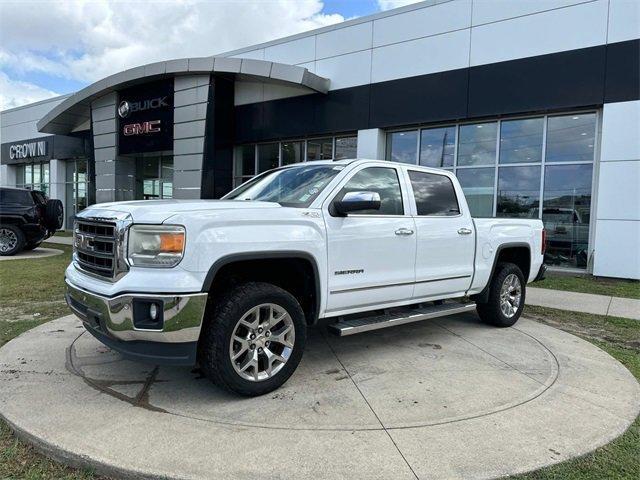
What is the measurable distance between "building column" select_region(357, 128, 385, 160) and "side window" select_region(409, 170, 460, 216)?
863cm

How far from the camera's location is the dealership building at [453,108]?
10742 mm

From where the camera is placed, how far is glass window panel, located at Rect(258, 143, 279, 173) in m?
17.3

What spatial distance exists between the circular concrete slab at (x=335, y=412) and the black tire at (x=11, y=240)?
31.6 feet

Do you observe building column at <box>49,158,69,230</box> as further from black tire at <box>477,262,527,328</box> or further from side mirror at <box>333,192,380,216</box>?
side mirror at <box>333,192,380,216</box>

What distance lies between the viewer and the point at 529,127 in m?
12.1

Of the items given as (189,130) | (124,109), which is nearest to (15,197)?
(189,130)

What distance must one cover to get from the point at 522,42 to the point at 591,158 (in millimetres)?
3256

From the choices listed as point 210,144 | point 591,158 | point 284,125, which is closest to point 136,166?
point 210,144

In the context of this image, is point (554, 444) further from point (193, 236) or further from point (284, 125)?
point (284, 125)

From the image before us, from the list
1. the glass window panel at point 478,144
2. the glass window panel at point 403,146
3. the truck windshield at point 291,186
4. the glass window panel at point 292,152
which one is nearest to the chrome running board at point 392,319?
the truck windshield at point 291,186

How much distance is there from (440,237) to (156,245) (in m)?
3.03

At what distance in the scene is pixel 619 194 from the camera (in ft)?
34.9

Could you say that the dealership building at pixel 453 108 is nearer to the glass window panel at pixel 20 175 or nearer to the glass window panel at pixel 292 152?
the glass window panel at pixel 292 152

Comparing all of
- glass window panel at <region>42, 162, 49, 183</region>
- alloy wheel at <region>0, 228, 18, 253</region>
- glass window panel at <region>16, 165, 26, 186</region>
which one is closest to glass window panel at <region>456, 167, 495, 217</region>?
alloy wheel at <region>0, 228, 18, 253</region>
